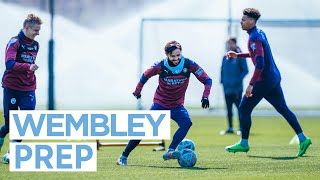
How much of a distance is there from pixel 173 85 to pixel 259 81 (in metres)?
1.61

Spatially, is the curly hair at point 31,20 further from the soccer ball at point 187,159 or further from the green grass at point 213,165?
the soccer ball at point 187,159

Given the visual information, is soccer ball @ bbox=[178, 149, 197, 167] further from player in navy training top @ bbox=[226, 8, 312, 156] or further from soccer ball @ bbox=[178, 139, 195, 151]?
player in navy training top @ bbox=[226, 8, 312, 156]

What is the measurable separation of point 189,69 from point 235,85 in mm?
Result: 7763

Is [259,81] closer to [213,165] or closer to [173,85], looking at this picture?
[173,85]

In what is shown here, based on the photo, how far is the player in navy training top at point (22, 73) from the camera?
12328 millimetres

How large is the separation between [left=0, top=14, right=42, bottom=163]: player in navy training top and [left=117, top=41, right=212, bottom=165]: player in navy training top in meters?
1.57

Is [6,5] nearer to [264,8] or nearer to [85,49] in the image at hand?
[85,49]

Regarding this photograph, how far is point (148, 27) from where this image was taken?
2795 centimetres

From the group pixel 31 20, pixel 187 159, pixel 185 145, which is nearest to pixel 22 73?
pixel 31 20

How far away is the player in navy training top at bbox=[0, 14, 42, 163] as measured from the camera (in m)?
12.3

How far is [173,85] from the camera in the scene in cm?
1209

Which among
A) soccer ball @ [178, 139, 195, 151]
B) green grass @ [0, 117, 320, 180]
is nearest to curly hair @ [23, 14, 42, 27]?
green grass @ [0, 117, 320, 180]

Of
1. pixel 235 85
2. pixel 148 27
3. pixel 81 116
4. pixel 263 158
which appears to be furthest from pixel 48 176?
pixel 148 27

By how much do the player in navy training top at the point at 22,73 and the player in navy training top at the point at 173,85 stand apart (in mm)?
1574
